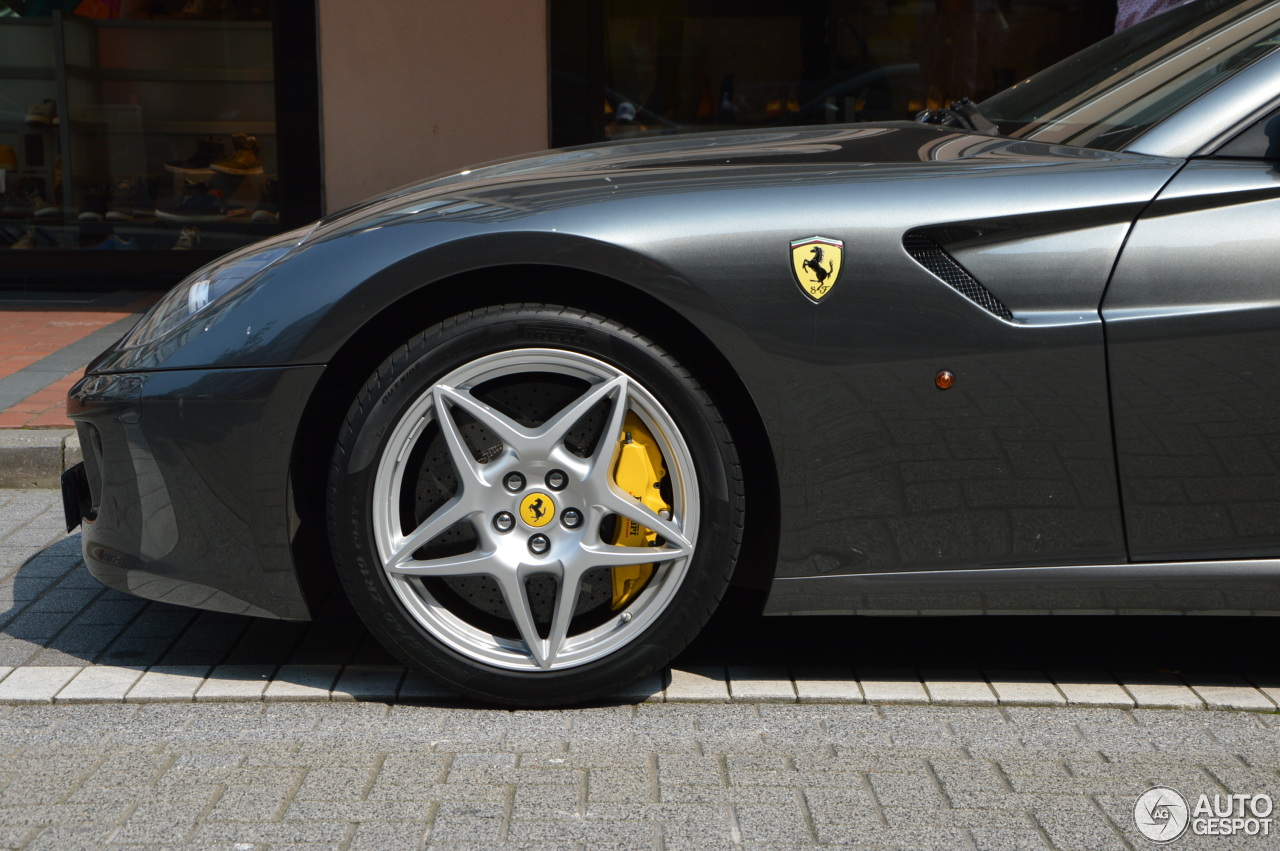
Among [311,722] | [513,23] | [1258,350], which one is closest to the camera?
[1258,350]

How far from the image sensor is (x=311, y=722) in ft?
8.26

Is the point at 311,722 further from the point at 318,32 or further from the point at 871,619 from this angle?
the point at 318,32

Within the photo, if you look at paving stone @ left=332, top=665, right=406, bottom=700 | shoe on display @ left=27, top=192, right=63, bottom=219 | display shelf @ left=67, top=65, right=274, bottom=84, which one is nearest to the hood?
→ paving stone @ left=332, top=665, right=406, bottom=700

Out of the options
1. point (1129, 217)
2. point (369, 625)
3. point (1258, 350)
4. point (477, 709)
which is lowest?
point (477, 709)

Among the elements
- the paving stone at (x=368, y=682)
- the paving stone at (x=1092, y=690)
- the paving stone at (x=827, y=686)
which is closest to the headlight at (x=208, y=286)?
the paving stone at (x=368, y=682)

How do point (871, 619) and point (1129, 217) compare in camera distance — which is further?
point (871, 619)

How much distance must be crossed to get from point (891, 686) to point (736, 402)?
2.37 ft

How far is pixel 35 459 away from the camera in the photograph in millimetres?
4344

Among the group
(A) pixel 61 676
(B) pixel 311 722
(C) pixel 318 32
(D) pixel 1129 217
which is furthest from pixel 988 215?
(C) pixel 318 32

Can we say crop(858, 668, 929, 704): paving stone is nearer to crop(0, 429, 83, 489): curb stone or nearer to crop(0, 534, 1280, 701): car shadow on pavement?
crop(0, 534, 1280, 701): car shadow on pavement

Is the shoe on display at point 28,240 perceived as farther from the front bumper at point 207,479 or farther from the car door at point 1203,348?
the car door at point 1203,348

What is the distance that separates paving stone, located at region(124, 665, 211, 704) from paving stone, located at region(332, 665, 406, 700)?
0.30 m

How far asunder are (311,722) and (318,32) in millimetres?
6100
